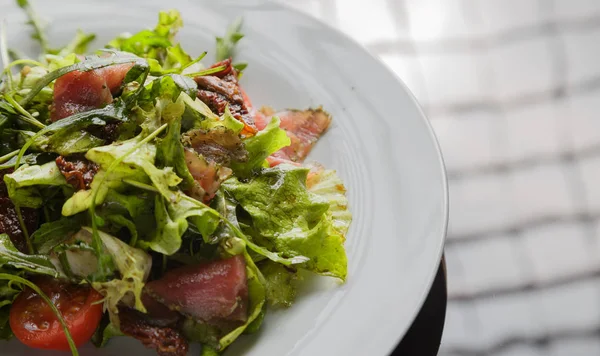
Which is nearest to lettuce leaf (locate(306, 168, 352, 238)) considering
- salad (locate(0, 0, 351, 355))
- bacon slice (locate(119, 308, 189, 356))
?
salad (locate(0, 0, 351, 355))

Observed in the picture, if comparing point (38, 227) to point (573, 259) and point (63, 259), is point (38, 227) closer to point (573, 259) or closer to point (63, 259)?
point (63, 259)

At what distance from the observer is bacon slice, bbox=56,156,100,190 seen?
1586 millimetres

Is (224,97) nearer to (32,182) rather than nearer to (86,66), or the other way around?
(86,66)

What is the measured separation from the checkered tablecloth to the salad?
0.64m

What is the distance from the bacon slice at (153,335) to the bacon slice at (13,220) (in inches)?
13.5

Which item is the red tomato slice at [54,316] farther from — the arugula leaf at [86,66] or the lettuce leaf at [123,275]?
the arugula leaf at [86,66]

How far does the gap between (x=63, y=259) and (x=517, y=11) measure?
8.54 feet

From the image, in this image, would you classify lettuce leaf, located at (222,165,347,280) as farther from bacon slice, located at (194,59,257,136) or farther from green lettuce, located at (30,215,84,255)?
green lettuce, located at (30,215,84,255)

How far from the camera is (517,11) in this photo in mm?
3211

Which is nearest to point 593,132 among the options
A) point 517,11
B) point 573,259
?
point 573,259

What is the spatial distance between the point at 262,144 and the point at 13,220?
70 cm

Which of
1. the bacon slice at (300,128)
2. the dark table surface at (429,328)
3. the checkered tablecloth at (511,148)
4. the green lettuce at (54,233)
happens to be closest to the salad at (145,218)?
the green lettuce at (54,233)

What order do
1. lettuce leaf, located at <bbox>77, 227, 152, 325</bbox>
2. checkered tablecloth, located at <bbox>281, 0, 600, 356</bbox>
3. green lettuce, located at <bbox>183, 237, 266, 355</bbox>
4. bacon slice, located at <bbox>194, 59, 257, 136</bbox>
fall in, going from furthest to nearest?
checkered tablecloth, located at <bbox>281, 0, 600, 356</bbox>, bacon slice, located at <bbox>194, 59, 257, 136</bbox>, green lettuce, located at <bbox>183, 237, 266, 355</bbox>, lettuce leaf, located at <bbox>77, 227, 152, 325</bbox>

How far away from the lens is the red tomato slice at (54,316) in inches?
60.6
